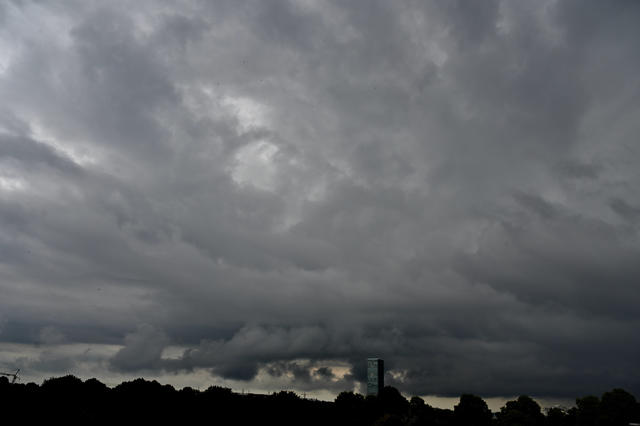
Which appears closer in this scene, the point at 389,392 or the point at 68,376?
the point at 68,376

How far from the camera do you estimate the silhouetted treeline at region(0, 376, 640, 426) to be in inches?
4820

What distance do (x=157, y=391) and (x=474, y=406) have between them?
8173 centimetres

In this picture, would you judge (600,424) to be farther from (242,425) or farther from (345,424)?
(242,425)

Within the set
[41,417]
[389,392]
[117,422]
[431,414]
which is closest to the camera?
[41,417]

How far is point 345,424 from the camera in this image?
14662cm

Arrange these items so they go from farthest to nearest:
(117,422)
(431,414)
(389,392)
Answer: (389,392), (431,414), (117,422)

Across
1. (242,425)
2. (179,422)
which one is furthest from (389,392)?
(179,422)

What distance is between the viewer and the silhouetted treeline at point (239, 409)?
122438mm

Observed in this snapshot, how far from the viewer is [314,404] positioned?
14475 centimetres

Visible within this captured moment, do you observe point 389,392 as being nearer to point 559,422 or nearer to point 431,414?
point 431,414

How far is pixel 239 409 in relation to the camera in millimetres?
130500

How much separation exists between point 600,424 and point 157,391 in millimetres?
106628

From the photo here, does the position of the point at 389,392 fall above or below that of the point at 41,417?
above

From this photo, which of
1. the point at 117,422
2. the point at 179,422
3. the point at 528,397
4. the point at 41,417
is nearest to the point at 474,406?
the point at 528,397
